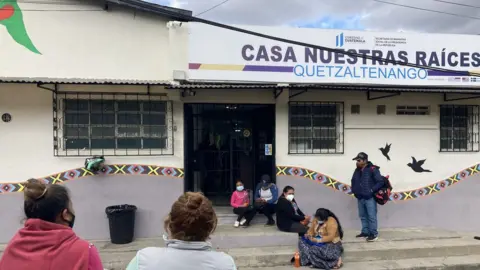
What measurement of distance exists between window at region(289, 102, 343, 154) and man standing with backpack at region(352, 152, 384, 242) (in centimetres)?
87

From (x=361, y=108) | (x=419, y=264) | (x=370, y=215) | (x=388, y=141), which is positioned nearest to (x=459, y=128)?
(x=388, y=141)

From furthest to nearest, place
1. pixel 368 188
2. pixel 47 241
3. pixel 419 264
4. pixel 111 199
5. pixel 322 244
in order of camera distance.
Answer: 1. pixel 111 199
2. pixel 368 188
3. pixel 419 264
4. pixel 322 244
5. pixel 47 241

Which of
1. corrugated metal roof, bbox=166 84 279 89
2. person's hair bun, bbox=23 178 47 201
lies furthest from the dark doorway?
person's hair bun, bbox=23 178 47 201

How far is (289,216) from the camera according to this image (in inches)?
269

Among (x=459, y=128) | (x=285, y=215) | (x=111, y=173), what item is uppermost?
(x=459, y=128)

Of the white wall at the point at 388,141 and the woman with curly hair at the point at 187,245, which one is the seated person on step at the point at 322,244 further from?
the woman with curly hair at the point at 187,245

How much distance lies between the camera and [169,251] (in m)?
1.80

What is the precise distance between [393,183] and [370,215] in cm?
143

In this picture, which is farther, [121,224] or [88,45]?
[88,45]

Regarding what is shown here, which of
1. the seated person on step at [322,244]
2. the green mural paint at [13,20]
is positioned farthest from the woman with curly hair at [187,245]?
the green mural paint at [13,20]

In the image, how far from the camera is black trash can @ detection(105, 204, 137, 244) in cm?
668

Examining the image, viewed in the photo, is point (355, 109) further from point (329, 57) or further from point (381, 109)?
point (329, 57)

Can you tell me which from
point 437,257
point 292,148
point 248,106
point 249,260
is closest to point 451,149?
point 437,257

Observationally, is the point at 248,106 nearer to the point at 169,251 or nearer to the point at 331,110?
the point at 331,110
